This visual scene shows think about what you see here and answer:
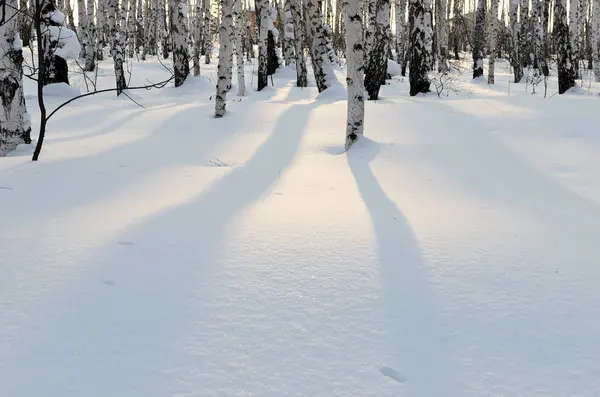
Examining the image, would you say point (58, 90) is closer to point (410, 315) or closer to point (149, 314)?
point (149, 314)

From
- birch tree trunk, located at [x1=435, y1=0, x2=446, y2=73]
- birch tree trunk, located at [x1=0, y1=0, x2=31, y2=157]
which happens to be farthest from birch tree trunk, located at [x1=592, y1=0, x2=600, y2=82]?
birch tree trunk, located at [x1=0, y1=0, x2=31, y2=157]

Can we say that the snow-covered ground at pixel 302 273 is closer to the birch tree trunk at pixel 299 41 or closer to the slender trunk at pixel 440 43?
the birch tree trunk at pixel 299 41

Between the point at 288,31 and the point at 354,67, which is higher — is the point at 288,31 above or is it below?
above

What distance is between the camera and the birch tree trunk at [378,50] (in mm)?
8680

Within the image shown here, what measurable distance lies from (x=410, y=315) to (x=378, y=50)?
25.2ft

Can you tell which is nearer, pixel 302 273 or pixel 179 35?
pixel 302 273

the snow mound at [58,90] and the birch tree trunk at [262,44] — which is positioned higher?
the birch tree trunk at [262,44]

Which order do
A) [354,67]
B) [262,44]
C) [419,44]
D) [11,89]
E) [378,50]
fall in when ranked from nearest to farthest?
[11,89] → [354,67] → [378,50] → [419,44] → [262,44]

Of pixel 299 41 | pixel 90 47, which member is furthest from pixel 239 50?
pixel 90 47

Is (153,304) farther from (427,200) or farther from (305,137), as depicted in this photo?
(305,137)

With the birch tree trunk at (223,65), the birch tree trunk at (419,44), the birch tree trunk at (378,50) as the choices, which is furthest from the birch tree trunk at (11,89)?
the birch tree trunk at (419,44)

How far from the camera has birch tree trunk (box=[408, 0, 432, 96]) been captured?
9180 mm

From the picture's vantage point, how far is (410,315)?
1.90 meters

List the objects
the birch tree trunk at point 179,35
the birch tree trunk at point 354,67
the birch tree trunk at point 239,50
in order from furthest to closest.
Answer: the birch tree trunk at point 179,35
the birch tree trunk at point 239,50
the birch tree trunk at point 354,67
